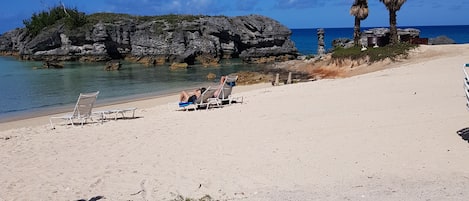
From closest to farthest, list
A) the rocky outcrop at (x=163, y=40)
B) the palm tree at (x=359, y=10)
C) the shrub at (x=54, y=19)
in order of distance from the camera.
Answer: the palm tree at (x=359, y=10), the rocky outcrop at (x=163, y=40), the shrub at (x=54, y=19)

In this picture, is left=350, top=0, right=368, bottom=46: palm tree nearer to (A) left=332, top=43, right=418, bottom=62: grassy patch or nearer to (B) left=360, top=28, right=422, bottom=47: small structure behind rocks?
(B) left=360, top=28, right=422, bottom=47: small structure behind rocks

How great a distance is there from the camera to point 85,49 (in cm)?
6869

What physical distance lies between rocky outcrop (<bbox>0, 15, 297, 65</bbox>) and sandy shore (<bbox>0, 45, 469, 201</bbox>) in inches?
2007

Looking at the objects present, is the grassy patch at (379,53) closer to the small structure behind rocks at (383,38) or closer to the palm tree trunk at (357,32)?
the small structure behind rocks at (383,38)

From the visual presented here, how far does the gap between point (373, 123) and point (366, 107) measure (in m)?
2.04

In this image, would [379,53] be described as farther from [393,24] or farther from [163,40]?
[163,40]

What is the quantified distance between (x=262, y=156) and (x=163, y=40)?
197 feet

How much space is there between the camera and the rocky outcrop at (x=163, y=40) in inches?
2525

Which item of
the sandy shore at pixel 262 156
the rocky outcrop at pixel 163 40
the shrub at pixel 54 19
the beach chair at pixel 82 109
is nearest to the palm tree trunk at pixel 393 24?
the sandy shore at pixel 262 156

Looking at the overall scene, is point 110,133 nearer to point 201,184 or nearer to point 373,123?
point 201,184

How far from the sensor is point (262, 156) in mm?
7250

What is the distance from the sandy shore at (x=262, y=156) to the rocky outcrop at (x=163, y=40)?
167 feet

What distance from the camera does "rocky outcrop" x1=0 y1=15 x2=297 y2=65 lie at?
6412 centimetres

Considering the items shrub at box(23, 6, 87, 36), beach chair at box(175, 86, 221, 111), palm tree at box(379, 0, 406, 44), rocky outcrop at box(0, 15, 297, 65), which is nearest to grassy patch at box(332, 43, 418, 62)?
palm tree at box(379, 0, 406, 44)
